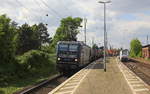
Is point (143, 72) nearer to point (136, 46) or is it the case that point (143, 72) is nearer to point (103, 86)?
point (103, 86)

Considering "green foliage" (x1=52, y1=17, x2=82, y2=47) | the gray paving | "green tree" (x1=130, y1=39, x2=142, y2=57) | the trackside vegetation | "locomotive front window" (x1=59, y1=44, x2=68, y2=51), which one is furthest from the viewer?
"green tree" (x1=130, y1=39, x2=142, y2=57)

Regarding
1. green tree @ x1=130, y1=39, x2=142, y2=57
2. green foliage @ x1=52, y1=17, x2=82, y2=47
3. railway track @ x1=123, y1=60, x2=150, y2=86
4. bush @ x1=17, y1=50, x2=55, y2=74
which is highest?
green foliage @ x1=52, y1=17, x2=82, y2=47

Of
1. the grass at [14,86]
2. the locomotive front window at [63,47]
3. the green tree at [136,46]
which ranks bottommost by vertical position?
the grass at [14,86]

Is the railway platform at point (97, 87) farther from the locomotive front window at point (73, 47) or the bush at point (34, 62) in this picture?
the bush at point (34, 62)

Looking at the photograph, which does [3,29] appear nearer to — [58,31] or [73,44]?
[73,44]

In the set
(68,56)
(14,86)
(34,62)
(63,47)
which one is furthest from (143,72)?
(14,86)

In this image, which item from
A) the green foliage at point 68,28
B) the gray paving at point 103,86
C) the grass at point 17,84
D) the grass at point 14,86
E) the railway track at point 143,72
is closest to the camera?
the gray paving at point 103,86

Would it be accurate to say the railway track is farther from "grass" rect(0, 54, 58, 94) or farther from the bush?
the bush

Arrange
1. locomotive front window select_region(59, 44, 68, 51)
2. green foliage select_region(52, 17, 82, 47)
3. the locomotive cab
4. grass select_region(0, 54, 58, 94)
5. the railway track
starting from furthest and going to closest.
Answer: green foliage select_region(52, 17, 82, 47), locomotive front window select_region(59, 44, 68, 51), the locomotive cab, the railway track, grass select_region(0, 54, 58, 94)

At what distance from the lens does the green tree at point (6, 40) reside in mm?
26281

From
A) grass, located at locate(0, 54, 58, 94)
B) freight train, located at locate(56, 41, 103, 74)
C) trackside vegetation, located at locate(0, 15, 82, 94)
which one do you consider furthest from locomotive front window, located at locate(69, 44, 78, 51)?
grass, located at locate(0, 54, 58, 94)

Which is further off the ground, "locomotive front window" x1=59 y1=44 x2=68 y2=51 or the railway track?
"locomotive front window" x1=59 y1=44 x2=68 y2=51

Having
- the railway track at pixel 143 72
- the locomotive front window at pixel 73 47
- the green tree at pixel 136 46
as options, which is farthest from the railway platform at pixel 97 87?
the green tree at pixel 136 46

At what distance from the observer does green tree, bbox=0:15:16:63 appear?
26281 mm
